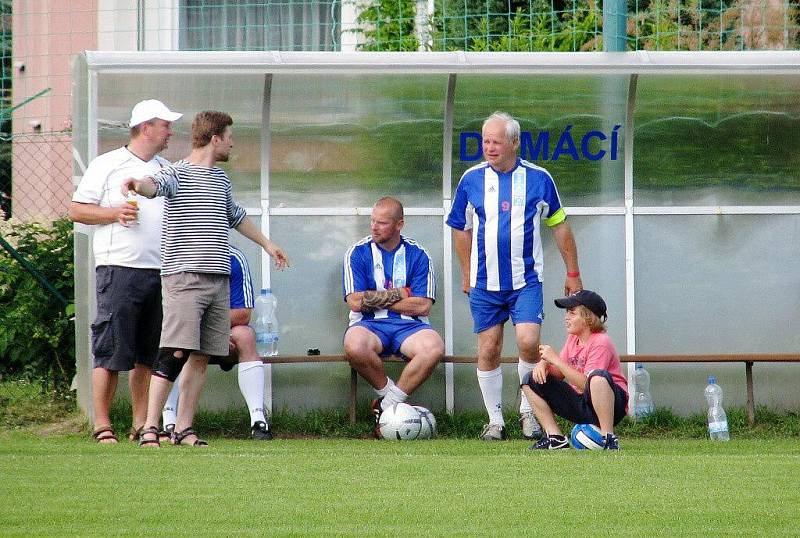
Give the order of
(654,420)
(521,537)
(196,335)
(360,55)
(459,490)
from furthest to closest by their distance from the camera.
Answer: (654,420) → (360,55) → (196,335) → (459,490) → (521,537)

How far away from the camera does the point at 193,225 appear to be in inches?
282

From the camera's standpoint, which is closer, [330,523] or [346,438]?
[330,523]

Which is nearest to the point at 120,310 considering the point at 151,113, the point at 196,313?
the point at 196,313

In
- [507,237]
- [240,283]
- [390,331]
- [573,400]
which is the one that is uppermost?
[507,237]

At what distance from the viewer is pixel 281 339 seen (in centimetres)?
883

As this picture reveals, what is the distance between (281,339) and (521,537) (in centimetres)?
476

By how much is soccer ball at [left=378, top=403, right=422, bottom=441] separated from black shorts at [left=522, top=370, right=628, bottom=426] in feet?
3.54

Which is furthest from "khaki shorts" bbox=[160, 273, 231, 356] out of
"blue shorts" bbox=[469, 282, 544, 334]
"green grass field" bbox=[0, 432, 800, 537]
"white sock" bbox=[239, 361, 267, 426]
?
"blue shorts" bbox=[469, 282, 544, 334]

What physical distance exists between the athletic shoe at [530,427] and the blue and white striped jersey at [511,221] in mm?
807

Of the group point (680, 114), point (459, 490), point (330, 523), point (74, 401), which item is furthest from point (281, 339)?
point (330, 523)

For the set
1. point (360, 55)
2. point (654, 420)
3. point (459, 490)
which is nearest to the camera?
point (459, 490)

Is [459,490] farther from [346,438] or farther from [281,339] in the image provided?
[281,339]

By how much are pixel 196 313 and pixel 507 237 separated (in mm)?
1840

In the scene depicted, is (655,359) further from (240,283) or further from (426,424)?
(240,283)
